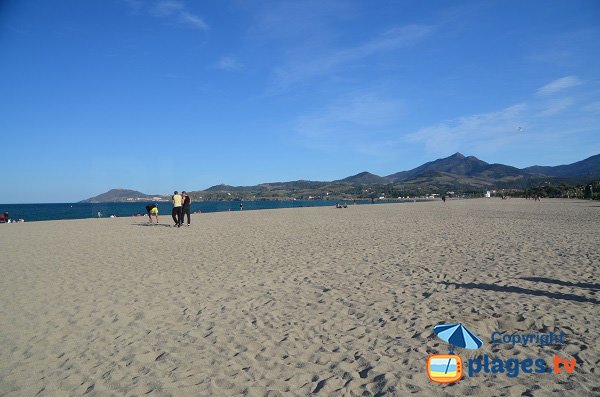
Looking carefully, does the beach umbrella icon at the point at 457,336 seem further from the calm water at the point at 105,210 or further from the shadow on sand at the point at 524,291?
the calm water at the point at 105,210

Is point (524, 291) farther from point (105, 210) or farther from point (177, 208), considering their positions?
point (105, 210)

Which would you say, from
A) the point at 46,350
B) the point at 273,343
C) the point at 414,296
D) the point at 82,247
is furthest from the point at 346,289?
the point at 82,247

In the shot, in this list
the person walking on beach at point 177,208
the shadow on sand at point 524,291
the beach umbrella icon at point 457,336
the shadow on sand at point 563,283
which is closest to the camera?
the beach umbrella icon at point 457,336

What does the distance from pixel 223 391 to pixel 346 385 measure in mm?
1141

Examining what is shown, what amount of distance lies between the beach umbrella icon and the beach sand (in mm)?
113

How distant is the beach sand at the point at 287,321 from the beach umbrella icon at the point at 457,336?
11cm

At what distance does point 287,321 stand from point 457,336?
84.6 inches

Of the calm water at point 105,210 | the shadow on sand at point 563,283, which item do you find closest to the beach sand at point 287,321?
the shadow on sand at point 563,283

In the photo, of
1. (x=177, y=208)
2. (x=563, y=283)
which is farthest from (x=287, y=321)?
(x=177, y=208)

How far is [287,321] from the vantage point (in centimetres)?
469

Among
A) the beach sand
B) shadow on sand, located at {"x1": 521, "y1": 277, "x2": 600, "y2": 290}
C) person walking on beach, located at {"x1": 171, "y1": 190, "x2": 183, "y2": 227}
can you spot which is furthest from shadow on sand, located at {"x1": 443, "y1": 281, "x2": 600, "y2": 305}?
person walking on beach, located at {"x1": 171, "y1": 190, "x2": 183, "y2": 227}

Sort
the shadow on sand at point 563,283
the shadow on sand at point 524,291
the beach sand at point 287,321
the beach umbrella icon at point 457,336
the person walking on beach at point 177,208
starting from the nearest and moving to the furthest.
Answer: the beach sand at point 287,321
the beach umbrella icon at point 457,336
the shadow on sand at point 524,291
the shadow on sand at point 563,283
the person walking on beach at point 177,208

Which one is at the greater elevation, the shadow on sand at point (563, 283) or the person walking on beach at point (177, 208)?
the person walking on beach at point (177, 208)

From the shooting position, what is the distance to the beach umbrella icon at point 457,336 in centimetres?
386
